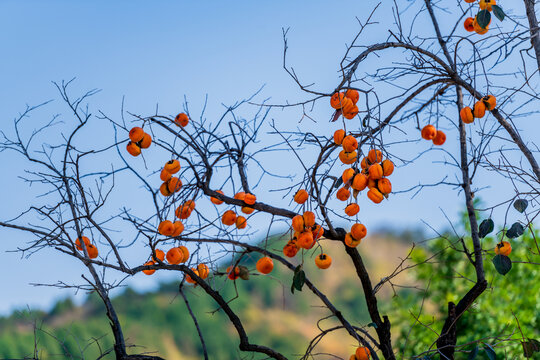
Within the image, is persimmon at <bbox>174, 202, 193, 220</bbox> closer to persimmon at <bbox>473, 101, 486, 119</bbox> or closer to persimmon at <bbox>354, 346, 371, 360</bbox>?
persimmon at <bbox>354, 346, 371, 360</bbox>

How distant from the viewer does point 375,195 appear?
163 centimetres

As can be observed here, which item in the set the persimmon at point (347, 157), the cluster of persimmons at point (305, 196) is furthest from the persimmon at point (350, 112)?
the persimmon at point (347, 157)

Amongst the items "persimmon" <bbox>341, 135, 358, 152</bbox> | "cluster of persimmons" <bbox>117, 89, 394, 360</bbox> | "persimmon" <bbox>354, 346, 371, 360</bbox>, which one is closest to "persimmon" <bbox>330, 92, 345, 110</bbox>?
"cluster of persimmons" <bbox>117, 89, 394, 360</bbox>

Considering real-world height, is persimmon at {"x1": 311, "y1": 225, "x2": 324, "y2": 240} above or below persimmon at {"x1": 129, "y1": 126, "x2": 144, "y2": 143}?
below

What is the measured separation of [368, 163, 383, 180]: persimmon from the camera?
163cm

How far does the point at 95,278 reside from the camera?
1939 mm

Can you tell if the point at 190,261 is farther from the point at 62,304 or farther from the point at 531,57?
the point at 62,304

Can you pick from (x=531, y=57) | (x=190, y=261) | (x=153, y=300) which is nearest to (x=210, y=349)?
(x=153, y=300)

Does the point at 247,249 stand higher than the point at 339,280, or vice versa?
the point at 339,280

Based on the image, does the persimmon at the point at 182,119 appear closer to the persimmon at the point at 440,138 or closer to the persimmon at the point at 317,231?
the persimmon at the point at 317,231

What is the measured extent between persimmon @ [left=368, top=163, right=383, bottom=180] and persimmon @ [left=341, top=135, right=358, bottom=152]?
4.0 inches

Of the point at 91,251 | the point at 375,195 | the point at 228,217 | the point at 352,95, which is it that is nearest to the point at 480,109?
the point at 352,95

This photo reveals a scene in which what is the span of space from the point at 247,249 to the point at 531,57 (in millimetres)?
1151

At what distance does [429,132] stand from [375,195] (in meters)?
0.59
